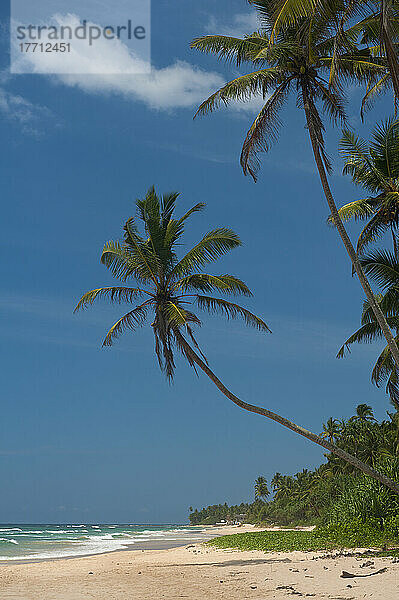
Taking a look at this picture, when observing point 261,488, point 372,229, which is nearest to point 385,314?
point 372,229

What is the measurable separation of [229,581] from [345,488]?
399 inches

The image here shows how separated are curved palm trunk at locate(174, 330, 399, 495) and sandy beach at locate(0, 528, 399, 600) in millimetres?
2295

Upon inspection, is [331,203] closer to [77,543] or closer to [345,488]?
[345,488]

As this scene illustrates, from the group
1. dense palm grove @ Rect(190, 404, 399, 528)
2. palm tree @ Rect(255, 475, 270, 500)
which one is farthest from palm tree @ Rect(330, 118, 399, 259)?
palm tree @ Rect(255, 475, 270, 500)

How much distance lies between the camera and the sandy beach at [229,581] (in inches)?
352

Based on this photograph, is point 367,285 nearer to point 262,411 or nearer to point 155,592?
point 262,411

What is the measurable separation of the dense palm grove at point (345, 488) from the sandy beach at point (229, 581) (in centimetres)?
282

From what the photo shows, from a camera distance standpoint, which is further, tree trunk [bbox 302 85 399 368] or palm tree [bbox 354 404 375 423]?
palm tree [bbox 354 404 375 423]

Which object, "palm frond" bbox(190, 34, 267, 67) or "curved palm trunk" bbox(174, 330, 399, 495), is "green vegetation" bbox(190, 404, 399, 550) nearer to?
"curved palm trunk" bbox(174, 330, 399, 495)

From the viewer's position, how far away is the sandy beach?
352 inches

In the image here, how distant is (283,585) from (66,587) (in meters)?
4.31

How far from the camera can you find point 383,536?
46.3ft

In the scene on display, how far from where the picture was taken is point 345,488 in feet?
65.0

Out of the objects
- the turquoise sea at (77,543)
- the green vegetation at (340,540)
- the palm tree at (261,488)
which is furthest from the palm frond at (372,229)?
the palm tree at (261,488)
